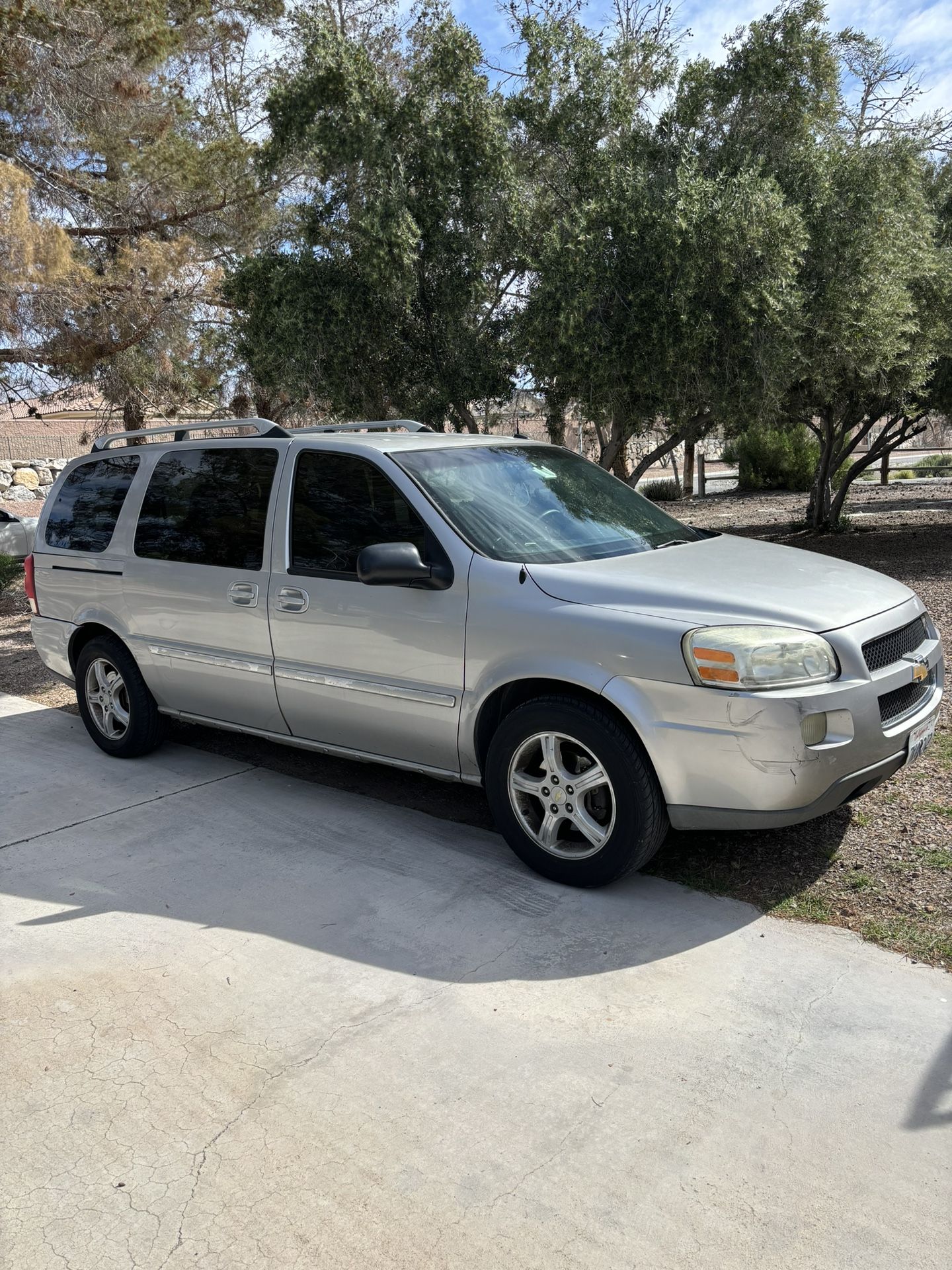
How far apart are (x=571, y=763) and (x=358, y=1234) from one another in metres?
2.03

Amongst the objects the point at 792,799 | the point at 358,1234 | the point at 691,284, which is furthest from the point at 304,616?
the point at 691,284

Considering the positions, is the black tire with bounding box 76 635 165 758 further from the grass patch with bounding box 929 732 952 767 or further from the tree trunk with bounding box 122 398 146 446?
the tree trunk with bounding box 122 398 146 446

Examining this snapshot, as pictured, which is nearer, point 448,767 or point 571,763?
point 571,763

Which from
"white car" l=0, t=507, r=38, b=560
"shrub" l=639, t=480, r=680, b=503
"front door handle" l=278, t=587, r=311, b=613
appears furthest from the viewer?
"shrub" l=639, t=480, r=680, b=503

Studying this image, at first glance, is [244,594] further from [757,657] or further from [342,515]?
[757,657]

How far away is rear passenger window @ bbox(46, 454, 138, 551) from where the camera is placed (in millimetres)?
6082

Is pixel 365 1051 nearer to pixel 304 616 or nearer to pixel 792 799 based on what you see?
pixel 792 799

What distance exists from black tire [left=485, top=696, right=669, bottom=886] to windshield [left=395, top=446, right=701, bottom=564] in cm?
71

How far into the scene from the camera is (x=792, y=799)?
12.3 feet

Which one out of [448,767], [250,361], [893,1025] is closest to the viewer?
[893,1025]

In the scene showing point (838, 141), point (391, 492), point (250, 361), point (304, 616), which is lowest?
point (304, 616)

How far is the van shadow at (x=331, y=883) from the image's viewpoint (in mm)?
3795

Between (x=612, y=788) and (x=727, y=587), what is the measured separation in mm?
903

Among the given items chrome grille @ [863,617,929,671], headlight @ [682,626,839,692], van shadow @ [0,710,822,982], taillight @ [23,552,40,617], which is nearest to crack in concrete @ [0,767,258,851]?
van shadow @ [0,710,822,982]
